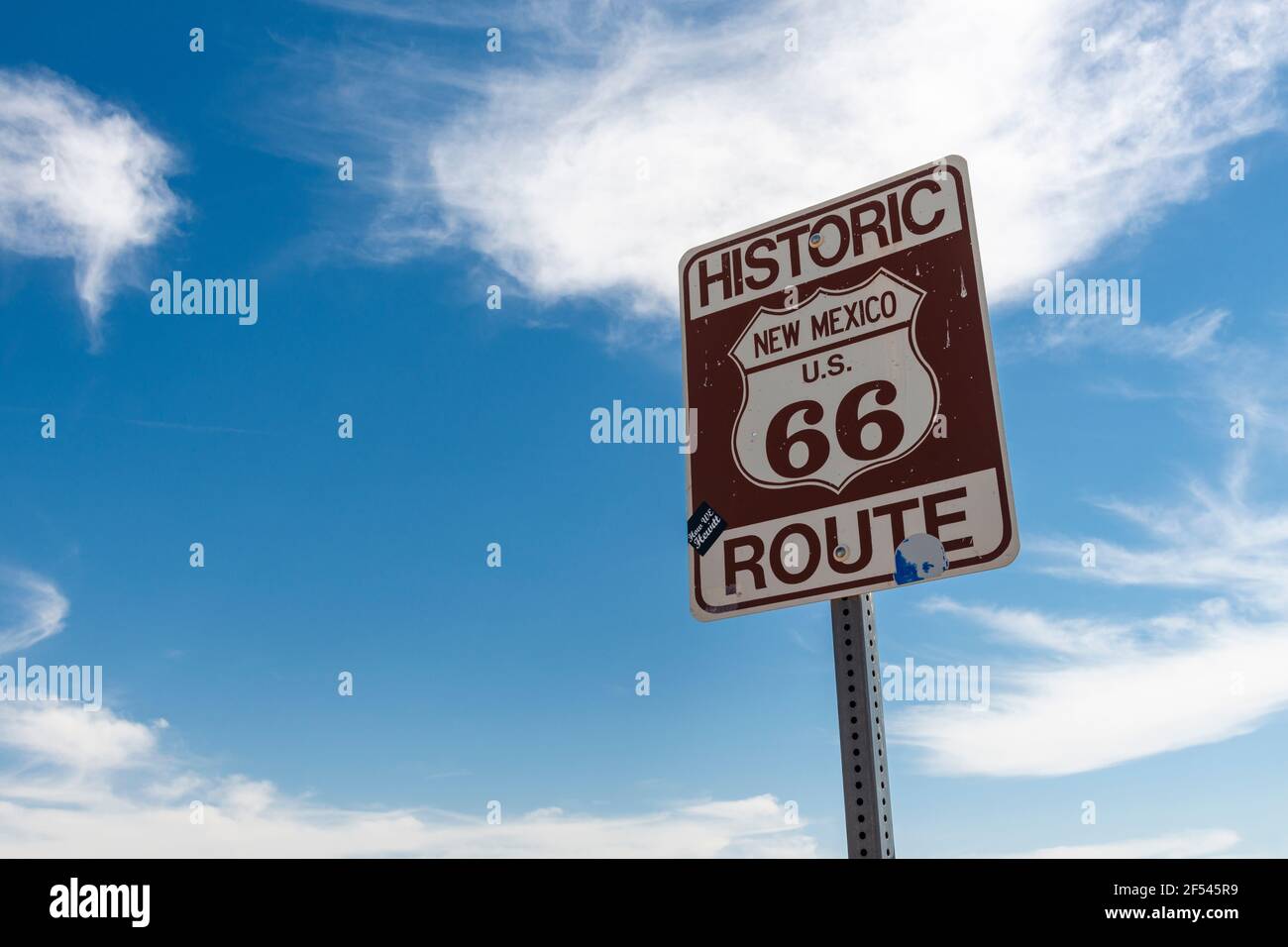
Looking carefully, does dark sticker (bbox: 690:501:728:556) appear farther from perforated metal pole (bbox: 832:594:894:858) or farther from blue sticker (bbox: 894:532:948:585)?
blue sticker (bbox: 894:532:948:585)

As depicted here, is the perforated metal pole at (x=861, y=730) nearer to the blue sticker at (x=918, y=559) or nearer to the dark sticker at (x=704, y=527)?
the blue sticker at (x=918, y=559)

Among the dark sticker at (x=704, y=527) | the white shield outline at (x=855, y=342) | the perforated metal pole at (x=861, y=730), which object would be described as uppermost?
the white shield outline at (x=855, y=342)

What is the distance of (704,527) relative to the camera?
359 centimetres

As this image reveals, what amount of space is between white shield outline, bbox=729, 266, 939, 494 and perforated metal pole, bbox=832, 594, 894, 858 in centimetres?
46

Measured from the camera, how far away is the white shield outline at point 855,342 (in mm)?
3229

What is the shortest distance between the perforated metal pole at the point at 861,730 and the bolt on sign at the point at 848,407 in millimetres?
125

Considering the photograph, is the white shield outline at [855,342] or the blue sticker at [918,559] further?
the white shield outline at [855,342]

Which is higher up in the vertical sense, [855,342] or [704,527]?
[855,342]

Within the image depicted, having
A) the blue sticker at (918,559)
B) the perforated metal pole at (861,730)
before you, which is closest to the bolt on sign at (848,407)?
the blue sticker at (918,559)

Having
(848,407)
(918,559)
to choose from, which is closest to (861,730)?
(918,559)

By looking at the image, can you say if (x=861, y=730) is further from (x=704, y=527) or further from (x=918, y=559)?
(x=704, y=527)

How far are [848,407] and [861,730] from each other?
→ 1.13 m
